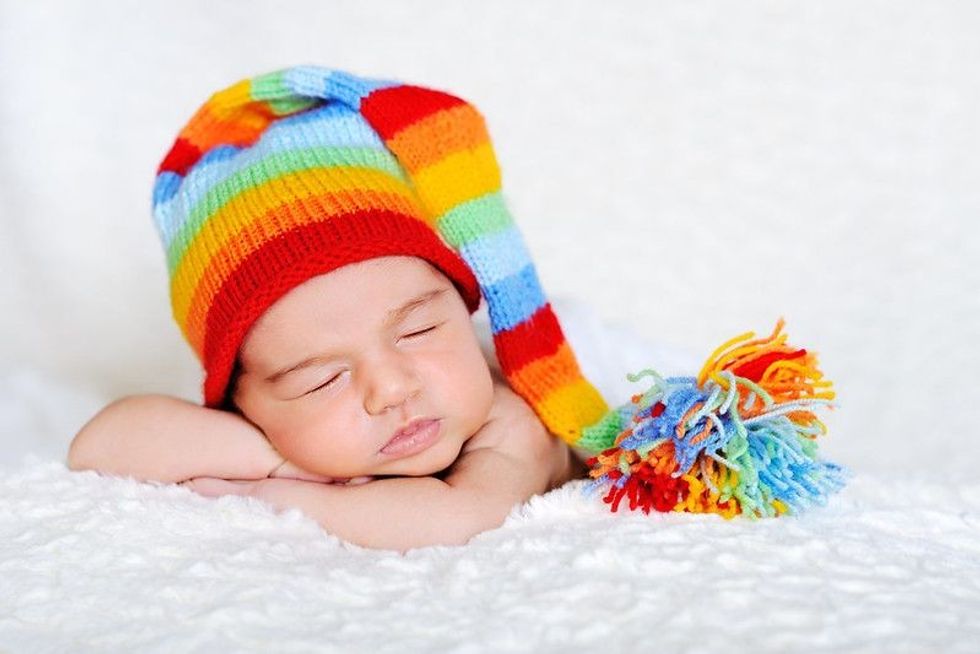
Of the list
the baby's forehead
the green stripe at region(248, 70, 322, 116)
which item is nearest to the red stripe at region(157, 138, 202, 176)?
the green stripe at region(248, 70, 322, 116)

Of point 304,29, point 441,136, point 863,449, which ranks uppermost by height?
point 304,29

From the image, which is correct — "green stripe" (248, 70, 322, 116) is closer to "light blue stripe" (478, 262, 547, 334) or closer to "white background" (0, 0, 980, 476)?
"light blue stripe" (478, 262, 547, 334)

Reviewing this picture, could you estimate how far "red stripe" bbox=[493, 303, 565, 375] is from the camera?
5.17ft

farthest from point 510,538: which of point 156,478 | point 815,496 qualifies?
point 156,478

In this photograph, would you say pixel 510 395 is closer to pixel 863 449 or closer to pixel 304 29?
pixel 863 449

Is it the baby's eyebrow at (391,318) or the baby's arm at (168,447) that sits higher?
the baby's eyebrow at (391,318)

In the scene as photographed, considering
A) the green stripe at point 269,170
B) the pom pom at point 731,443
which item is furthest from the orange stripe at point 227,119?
the pom pom at point 731,443

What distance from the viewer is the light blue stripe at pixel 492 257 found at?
5.12 feet

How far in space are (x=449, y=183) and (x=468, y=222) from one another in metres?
0.05

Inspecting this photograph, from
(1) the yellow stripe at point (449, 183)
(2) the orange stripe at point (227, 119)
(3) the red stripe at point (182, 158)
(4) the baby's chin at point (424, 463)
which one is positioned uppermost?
(2) the orange stripe at point (227, 119)

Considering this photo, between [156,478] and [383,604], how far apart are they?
45 cm

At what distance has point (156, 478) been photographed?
1459mm

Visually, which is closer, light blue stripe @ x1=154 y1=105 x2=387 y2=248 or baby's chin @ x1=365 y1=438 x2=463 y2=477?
baby's chin @ x1=365 y1=438 x2=463 y2=477

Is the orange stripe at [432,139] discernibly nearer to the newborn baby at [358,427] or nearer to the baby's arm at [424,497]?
the newborn baby at [358,427]
